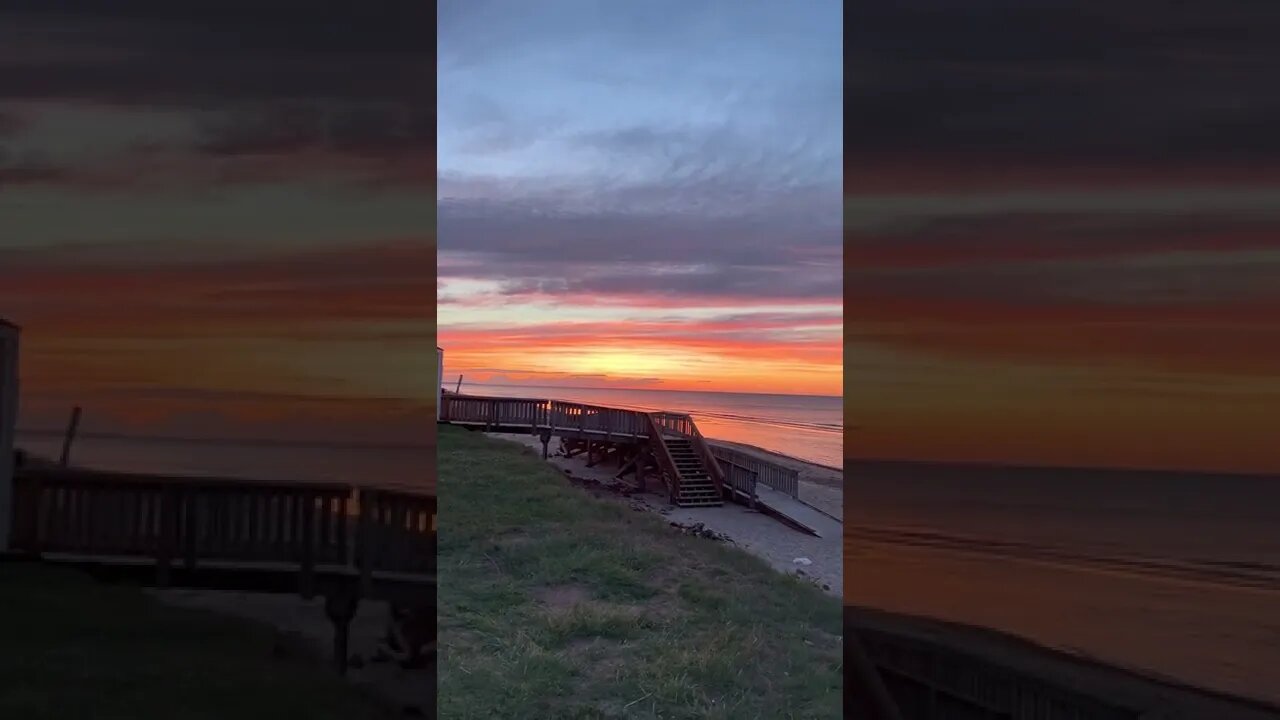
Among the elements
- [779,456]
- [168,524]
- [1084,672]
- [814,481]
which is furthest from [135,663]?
[814,481]

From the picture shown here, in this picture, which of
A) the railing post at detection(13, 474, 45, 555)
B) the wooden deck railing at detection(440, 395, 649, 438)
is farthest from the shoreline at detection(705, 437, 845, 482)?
the railing post at detection(13, 474, 45, 555)

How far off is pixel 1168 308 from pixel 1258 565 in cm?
80

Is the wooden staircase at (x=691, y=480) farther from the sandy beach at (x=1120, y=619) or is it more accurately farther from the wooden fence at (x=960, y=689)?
the sandy beach at (x=1120, y=619)

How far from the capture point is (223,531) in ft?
7.70

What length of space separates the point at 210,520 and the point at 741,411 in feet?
14.2

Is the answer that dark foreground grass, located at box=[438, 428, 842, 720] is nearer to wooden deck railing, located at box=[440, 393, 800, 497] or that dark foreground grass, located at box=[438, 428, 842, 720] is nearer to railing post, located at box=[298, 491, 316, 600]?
wooden deck railing, located at box=[440, 393, 800, 497]

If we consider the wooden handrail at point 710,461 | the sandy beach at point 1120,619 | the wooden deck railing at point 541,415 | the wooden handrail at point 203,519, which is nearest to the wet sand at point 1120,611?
the sandy beach at point 1120,619

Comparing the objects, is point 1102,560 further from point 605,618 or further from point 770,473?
point 770,473

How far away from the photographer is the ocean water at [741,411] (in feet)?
17.0

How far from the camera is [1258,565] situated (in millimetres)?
2195

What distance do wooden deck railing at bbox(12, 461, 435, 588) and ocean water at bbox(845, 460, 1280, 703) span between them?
1.68m

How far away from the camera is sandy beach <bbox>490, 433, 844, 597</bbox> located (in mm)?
5875

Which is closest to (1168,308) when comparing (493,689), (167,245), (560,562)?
(167,245)

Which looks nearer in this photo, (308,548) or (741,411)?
(308,548)
